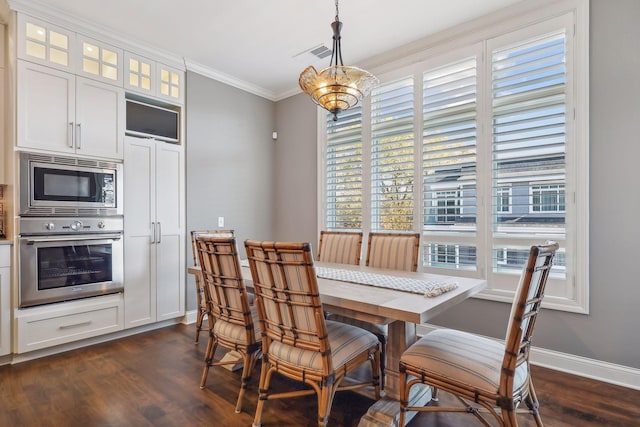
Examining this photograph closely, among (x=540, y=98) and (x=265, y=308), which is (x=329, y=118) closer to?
(x=540, y=98)

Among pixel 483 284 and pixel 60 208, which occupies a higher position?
pixel 60 208

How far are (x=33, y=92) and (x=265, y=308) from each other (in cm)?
270

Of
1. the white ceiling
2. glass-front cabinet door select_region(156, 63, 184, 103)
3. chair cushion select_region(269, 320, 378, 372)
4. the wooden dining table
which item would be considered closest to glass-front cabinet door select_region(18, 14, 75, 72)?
the white ceiling

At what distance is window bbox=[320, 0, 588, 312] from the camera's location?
2.45 meters

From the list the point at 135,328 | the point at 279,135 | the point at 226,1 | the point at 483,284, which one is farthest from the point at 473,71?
the point at 135,328

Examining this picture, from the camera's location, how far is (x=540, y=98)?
8.46 feet

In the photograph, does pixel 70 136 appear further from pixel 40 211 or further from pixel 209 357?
pixel 209 357

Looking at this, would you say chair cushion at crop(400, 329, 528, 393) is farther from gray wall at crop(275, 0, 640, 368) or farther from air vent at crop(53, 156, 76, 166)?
air vent at crop(53, 156, 76, 166)

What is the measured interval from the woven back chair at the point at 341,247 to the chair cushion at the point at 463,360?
49.1 inches

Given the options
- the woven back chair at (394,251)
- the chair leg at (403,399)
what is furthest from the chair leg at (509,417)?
the woven back chair at (394,251)

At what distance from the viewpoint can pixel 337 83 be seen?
213 centimetres

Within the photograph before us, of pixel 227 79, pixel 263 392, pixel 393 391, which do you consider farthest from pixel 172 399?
pixel 227 79

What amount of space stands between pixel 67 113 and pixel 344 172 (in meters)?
2.75

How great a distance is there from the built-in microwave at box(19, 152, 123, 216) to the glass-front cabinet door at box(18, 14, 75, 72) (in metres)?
0.80
